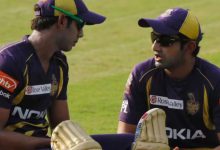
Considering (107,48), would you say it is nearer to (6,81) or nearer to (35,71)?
(35,71)

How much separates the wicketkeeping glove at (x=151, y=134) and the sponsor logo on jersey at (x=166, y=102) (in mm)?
824

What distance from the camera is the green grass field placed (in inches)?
440

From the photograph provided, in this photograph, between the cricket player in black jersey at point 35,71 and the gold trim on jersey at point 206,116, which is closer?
the cricket player in black jersey at point 35,71

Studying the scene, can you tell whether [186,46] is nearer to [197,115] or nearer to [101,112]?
[197,115]

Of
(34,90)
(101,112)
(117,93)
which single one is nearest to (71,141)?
(34,90)

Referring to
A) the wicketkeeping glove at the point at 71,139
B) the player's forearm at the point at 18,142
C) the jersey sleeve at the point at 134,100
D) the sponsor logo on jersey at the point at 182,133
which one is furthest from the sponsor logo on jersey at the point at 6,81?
the sponsor logo on jersey at the point at 182,133

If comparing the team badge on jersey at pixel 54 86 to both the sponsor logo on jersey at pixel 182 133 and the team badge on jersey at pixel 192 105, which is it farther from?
the team badge on jersey at pixel 192 105

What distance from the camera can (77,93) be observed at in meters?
12.0

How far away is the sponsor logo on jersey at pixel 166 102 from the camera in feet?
21.6

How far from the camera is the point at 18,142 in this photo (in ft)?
19.4

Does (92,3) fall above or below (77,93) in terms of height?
above

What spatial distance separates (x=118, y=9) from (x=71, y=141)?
13.4m

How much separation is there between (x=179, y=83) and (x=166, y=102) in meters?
0.20

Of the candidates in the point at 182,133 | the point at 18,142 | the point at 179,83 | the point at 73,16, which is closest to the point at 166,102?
the point at 179,83
